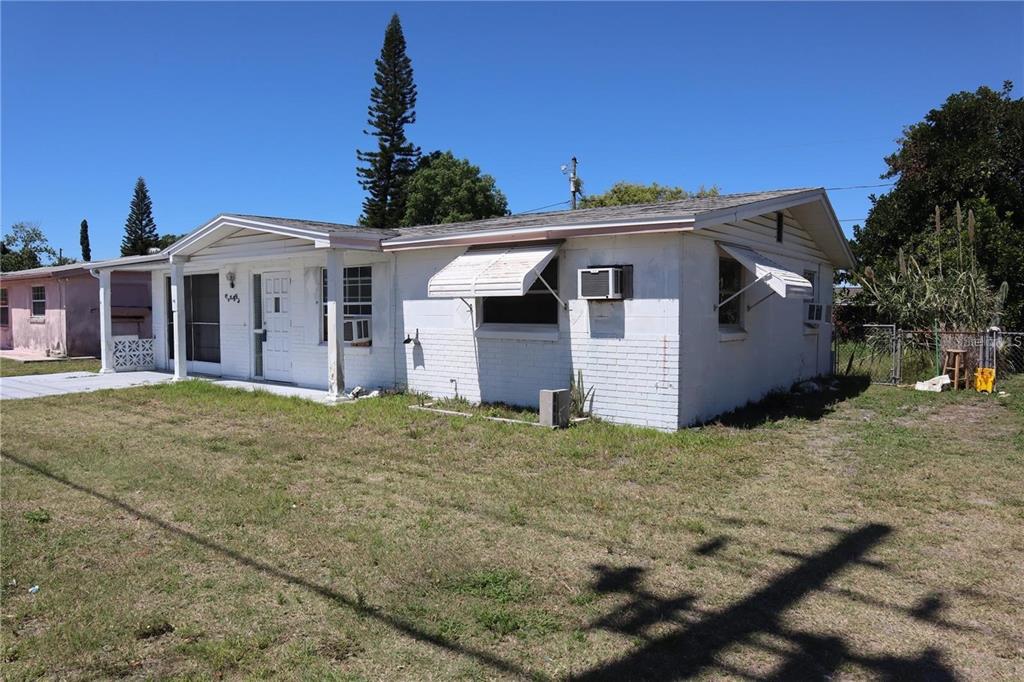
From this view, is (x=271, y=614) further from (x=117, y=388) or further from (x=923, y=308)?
(x=923, y=308)

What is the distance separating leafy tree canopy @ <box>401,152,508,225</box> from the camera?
35.0 metres

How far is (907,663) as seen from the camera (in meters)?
3.27

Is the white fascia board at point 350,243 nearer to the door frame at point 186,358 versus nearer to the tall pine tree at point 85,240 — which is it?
the door frame at point 186,358

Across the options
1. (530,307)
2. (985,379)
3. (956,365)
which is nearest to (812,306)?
(956,365)

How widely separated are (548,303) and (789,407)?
13.7ft

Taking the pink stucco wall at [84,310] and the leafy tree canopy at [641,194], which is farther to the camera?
the leafy tree canopy at [641,194]

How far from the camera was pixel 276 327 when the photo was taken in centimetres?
1354

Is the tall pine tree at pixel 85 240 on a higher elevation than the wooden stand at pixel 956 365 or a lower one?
higher

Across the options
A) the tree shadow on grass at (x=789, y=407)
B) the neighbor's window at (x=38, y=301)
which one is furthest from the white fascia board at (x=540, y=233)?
the neighbor's window at (x=38, y=301)

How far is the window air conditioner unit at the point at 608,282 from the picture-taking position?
8.66m

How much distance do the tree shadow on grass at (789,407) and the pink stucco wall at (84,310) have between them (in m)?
18.3

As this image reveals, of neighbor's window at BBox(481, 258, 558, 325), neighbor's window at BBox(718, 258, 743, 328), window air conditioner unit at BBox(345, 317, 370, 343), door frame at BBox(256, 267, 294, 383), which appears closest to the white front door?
door frame at BBox(256, 267, 294, 383)

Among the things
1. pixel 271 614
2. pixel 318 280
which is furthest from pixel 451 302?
pixel 271 614

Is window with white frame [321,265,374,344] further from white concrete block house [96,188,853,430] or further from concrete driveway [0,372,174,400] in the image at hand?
concrete driveway [0,372,174,400]
